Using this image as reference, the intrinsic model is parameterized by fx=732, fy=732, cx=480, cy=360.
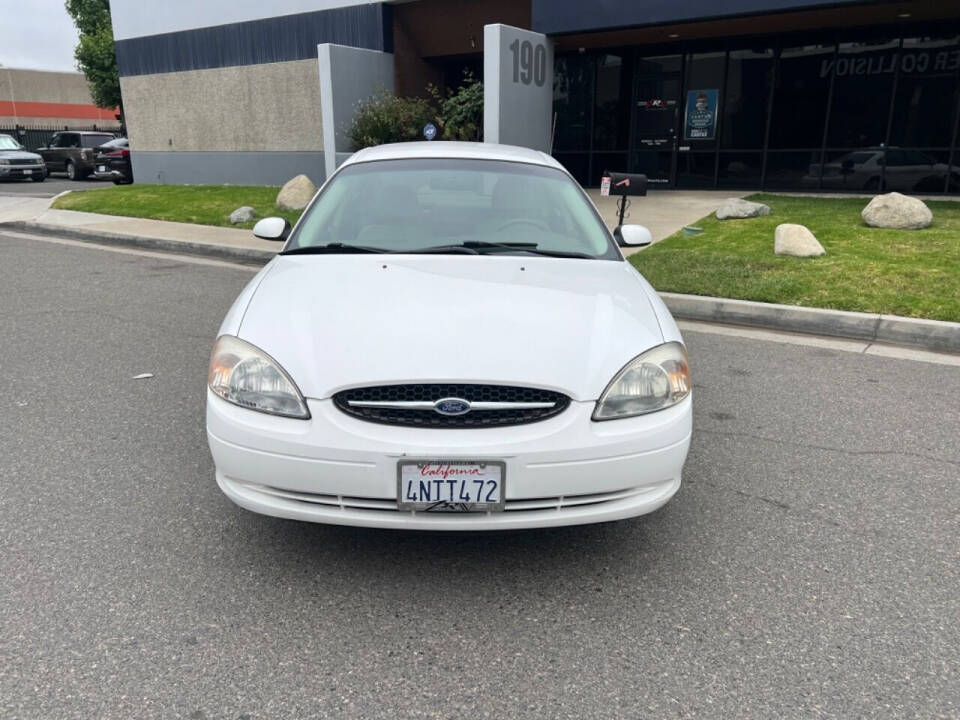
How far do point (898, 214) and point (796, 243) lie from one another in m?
2.46

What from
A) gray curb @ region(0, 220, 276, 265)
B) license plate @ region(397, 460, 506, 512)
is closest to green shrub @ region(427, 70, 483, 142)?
gray curb @ region(0, 220, 276, 265)

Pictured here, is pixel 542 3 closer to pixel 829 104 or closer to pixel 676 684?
pixel 829 104

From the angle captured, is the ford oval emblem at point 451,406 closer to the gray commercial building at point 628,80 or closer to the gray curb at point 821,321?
the gray curb at point 821,321

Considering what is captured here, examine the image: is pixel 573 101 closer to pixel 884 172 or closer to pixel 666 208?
pixel 666 208

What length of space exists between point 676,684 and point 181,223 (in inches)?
541

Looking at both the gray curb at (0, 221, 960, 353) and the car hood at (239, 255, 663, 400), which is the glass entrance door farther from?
the car hood at (239, 255, 663, 400)

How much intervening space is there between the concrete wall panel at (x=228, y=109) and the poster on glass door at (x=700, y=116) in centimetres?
896

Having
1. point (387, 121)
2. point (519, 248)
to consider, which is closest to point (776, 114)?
point (387, 121)

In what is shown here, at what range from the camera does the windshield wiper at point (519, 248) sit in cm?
368

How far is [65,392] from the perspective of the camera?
4.90 m

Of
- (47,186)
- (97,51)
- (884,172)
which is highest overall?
(97,51)

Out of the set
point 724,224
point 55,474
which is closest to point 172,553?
point 55,474

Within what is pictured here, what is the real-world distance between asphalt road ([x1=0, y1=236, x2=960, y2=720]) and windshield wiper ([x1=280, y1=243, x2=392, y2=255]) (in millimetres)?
1223

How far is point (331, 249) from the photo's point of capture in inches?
145
